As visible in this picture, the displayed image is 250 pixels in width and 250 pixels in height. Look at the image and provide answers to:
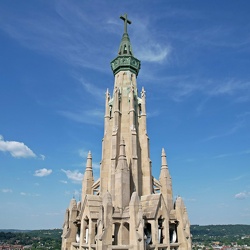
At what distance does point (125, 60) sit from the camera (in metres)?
27.7

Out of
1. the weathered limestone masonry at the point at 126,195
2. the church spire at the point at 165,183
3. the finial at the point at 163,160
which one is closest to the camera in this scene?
the weathered limestone masonry at the point at 126,195

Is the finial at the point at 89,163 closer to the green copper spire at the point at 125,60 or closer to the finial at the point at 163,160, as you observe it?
the finial at the point at 163,160

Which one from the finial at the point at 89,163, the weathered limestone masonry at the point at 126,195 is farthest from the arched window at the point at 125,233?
the finial at the point at 89,163

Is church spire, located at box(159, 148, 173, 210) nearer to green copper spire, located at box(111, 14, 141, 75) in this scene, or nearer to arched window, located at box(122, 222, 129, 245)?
arched window, located at box(122, 222, 129, 245)

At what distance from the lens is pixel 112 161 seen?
2272 cm

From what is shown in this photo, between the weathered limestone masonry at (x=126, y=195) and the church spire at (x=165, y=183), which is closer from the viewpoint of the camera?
the weathered limestone masonry at (x=126, y=195)

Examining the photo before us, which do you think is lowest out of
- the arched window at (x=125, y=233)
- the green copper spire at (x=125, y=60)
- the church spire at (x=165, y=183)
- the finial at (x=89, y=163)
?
the arched window at (x=125, y=233)

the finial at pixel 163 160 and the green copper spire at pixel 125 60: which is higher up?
the green copper spire at pixel 125 60

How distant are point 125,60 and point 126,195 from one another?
15105 mm

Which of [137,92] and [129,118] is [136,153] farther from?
[137,92]

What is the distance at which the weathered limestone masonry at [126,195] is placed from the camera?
18484mm

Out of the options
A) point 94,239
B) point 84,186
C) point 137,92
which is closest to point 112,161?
point 84,186

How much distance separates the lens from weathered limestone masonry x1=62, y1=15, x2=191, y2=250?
728 inches

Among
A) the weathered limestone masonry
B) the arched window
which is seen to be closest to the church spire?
the weathered limestone masonry
